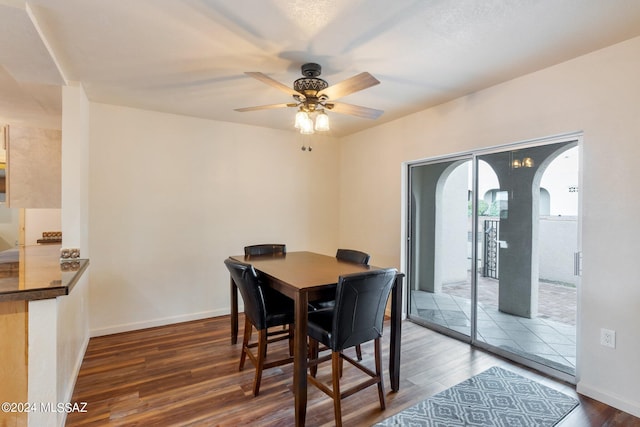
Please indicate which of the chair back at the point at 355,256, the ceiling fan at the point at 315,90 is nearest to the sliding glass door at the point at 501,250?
the chair back at the point at 355,256

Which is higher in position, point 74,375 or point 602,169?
point 602,169

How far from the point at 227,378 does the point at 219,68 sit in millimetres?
2521

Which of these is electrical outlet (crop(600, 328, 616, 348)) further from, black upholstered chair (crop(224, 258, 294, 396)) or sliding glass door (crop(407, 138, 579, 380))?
black upholstered chair (crop(224, 258, 294, 396))

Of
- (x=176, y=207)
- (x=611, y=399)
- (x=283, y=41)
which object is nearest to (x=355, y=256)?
(x=283, y=41)

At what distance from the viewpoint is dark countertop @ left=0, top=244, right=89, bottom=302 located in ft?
5.30

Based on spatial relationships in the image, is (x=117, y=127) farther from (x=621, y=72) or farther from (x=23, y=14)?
(x=621, y=72)

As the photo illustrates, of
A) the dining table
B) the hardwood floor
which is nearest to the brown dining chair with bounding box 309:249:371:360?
the dining table

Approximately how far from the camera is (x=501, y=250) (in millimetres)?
3109

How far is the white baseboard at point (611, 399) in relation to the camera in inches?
82.9

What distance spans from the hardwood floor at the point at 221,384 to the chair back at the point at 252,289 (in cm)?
56

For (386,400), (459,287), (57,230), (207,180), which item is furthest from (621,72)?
(57,230)

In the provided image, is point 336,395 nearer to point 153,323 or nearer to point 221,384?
point 221,384

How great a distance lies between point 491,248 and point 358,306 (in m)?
1.93

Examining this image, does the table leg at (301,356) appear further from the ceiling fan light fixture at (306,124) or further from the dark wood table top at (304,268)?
the ceiling fan light fixture at (306,124)
